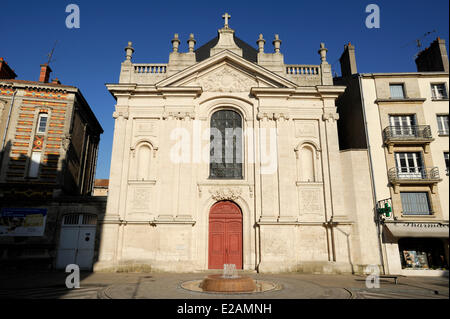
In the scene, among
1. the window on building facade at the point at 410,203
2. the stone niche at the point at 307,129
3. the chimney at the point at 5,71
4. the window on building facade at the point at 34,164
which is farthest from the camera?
the chimney at the point at 5,71

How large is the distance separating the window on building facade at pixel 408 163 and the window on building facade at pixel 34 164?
18.3 m

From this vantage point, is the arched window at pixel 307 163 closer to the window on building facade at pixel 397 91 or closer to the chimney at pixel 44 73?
the window on building facade at pixel 397 91

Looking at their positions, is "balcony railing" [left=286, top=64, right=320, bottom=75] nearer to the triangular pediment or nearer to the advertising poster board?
the triangular pediment

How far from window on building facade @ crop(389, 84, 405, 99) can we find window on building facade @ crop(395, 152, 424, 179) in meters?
2.63

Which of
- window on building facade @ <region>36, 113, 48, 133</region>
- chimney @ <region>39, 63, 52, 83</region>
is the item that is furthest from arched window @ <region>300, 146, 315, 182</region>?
chimney @ <region>39, 63, 52, 83</region>

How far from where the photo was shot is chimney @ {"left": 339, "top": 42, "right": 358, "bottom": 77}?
63.7 feet

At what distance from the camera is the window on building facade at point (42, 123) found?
56.8 ft

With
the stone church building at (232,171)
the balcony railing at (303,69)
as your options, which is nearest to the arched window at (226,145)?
the stone church building at (232,171)

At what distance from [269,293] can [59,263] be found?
38.4 ft

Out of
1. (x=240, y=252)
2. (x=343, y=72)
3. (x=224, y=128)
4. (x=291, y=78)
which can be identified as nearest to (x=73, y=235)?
(x=240, y=252)

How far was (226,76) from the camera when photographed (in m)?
17.6

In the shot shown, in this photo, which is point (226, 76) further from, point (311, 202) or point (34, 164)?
point (34, 164)

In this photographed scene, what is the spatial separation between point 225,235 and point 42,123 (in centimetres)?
1229
